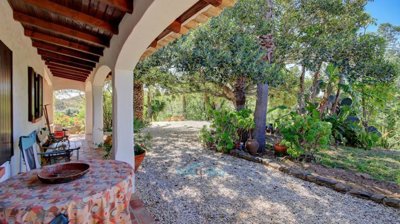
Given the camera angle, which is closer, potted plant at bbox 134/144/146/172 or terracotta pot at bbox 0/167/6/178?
terracotta pot at bbox 0/167/6/178

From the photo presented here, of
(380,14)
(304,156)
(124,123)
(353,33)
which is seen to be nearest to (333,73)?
(353,33)

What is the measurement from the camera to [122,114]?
385 centimetres

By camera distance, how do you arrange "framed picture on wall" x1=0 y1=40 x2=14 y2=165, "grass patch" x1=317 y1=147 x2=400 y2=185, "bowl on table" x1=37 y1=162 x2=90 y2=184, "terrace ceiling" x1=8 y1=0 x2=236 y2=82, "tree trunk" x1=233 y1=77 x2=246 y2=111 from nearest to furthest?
"bowl on table" x1=37 y1=162 x2=90 y2=184 < "terrace ceiling" x1=8 y1=0 x2=236 y2=82 < "framed picture on wall" x1=0 y1=40 x2=14 y2=165 < "grass patch" x1=317 y1=147 x2=400 y2=185 < "tree trunk" x1=233 y1=77 x2=246 y2=111

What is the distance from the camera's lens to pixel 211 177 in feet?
16.4

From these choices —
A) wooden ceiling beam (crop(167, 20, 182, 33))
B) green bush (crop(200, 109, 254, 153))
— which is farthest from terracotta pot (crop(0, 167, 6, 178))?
green bush (crop(200, 109, 254, 153))

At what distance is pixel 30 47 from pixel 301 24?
7.53 m

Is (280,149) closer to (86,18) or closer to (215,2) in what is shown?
(215,2)

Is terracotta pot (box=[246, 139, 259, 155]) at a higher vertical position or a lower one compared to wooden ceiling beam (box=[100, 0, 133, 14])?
lower

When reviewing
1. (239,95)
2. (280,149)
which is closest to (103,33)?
(280,149)

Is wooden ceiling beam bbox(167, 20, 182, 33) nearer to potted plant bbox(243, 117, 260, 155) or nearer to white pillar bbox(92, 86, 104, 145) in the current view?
potted plant bbox(243, 117, 260, 155)

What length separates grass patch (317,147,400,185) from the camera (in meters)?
5.57

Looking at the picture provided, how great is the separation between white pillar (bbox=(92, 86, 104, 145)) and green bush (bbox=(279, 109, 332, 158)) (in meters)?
5.66

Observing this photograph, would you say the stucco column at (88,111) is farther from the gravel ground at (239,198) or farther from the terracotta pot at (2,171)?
the terracotta pot at (2,171)

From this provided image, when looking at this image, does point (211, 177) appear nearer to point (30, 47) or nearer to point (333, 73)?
point (30, 47)
